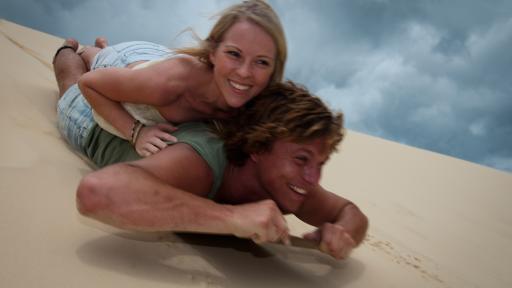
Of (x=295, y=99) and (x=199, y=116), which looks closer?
(x=295, y=99)

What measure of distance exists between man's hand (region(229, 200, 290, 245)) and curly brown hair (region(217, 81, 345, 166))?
452 millimetres

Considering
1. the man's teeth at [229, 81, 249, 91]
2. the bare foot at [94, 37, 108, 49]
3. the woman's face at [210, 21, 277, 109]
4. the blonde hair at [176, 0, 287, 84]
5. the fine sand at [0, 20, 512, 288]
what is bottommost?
the fine sand at [0, 20, 512, 288]

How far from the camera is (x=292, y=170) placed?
1775 millimetres

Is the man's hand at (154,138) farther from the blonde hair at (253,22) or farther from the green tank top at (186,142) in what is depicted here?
the blonde hair at (253,22)

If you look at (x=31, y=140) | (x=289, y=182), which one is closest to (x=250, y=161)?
(x=289, y=182)

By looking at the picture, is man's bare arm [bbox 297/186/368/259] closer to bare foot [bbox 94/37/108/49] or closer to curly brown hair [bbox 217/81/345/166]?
curly brown hair [bbox 217/81/345/166]

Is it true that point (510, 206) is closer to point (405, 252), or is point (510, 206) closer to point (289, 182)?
point (405, 252)

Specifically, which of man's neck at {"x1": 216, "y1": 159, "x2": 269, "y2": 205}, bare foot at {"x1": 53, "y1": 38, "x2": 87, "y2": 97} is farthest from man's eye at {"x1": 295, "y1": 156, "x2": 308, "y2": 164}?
bare foot at {"x1": 53, "y1": 38, "x2": 87, "y2": 97}

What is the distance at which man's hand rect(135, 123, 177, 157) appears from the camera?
1869 mm

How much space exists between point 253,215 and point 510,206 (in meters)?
4.00

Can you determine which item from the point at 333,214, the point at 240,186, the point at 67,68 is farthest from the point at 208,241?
the point at 67,68

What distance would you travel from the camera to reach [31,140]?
2.51 m

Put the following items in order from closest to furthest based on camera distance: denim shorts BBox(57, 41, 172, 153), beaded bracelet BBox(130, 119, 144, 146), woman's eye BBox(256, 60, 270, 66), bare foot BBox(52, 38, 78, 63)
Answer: woman's eye BBox(256, 60, 270, 66), beaded bracelet BBox(130, 119, 144, 146), denim shorts BBox(57, 41, 172, 153), bare foot BBox(52, 38, 78, 63)

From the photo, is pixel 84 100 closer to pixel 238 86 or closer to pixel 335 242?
pixel 238 86
